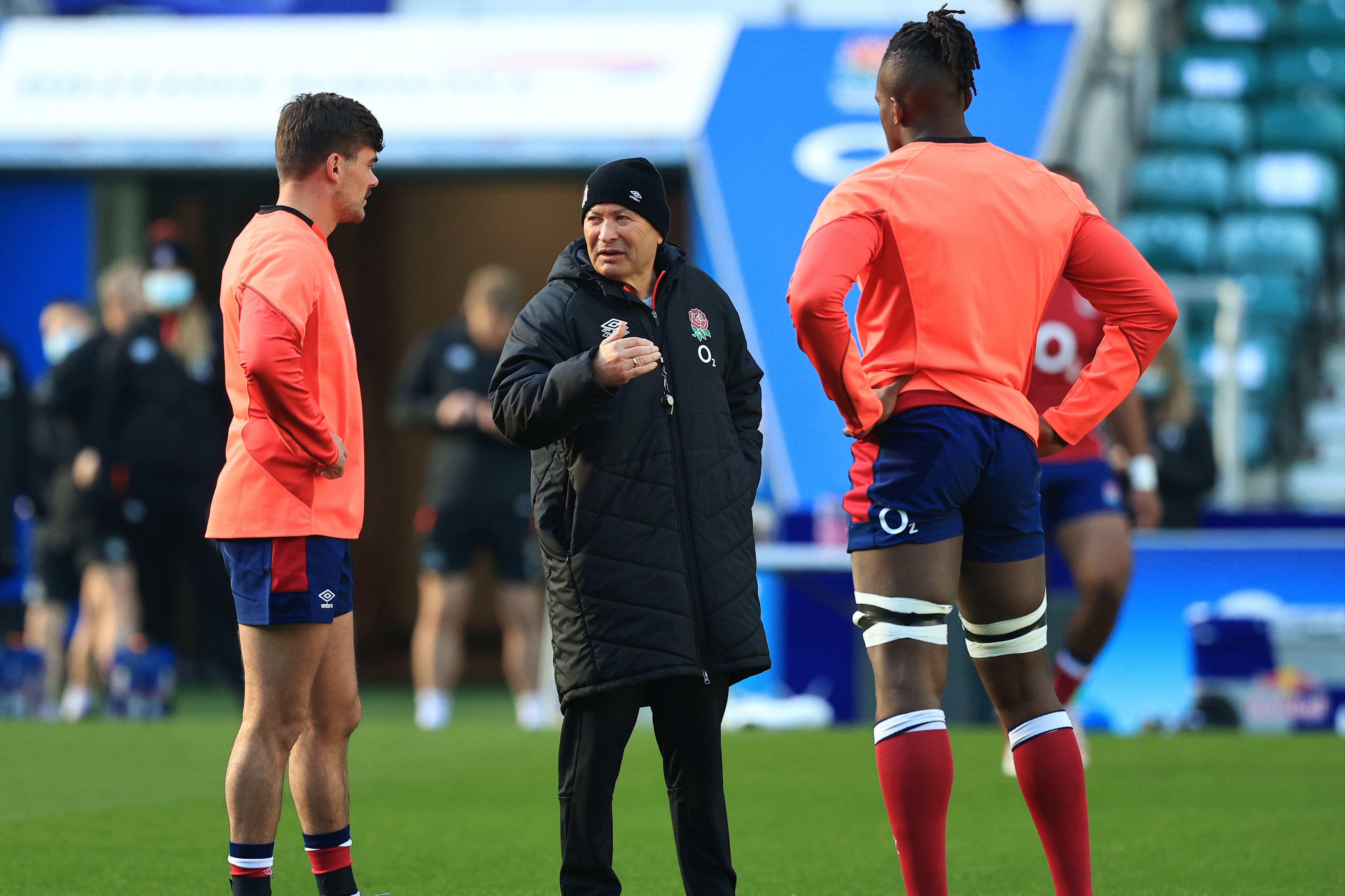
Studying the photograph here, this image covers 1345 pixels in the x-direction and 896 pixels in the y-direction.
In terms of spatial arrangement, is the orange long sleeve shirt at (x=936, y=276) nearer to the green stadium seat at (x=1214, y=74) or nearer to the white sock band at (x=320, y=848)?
the white sock band at (x=320, y=848)

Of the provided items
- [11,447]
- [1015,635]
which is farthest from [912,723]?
[11,447]

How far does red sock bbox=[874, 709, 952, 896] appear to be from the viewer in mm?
3566

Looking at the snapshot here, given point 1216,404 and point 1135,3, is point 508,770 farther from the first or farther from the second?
point 1135,3

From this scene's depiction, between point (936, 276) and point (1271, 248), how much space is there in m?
11.8

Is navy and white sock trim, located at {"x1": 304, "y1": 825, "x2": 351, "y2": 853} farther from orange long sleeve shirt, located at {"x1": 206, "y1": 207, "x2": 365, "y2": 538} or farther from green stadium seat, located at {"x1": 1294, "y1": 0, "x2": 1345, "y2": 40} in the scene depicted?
green stadium seat, located at {"x1": 1294, "y1": 0, "x2": 1345, "y2": 40}

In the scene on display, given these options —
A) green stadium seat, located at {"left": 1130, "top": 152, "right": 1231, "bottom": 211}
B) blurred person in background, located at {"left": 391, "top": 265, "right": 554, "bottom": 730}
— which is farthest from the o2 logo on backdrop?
green stadium seat, located at {"left": 1130, "top": 152, "right": 1231, "bottom": 211}

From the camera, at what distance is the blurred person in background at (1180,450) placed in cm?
909

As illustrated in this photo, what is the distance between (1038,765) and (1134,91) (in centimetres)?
1234

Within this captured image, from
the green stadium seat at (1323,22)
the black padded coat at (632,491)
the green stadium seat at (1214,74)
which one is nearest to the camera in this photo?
the black padded coat at (632,491)

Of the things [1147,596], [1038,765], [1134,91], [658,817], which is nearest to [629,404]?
[1038,765]

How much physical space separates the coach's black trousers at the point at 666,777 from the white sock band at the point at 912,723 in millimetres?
439

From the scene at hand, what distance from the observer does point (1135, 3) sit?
1551 cm

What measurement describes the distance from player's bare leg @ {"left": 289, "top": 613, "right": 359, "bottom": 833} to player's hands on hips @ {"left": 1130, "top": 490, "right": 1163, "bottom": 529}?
386 cm

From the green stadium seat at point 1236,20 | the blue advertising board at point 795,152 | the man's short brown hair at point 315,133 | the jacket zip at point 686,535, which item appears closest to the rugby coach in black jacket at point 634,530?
the jacket zip at point 686,535
